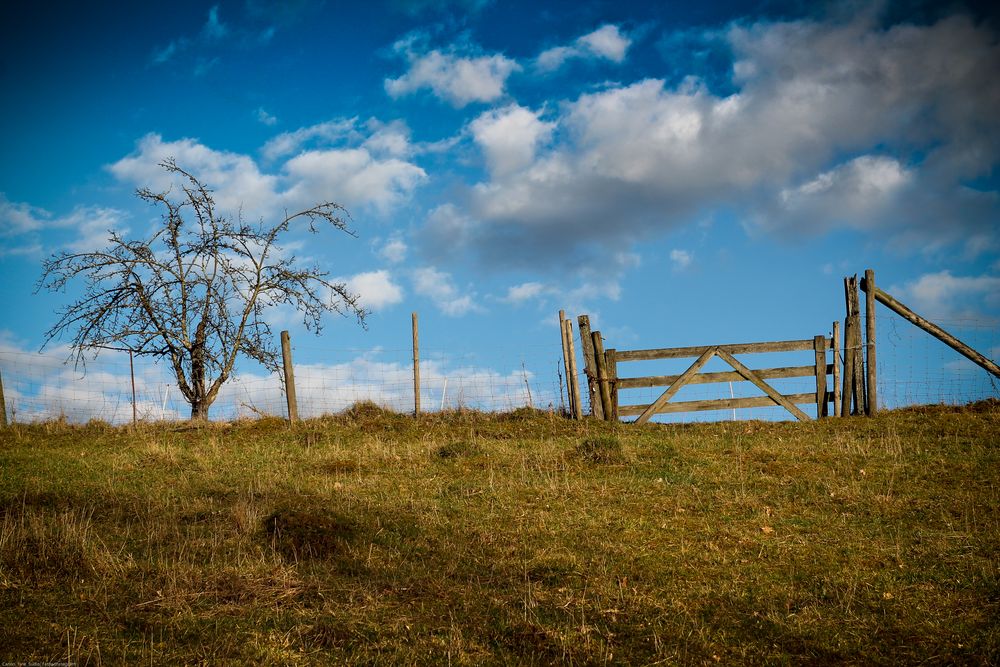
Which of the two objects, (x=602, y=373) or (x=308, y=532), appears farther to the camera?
(x=602, y=373)

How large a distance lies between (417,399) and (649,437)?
6.78 meters

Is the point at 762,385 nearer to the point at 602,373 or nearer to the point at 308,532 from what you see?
the point at 602,373

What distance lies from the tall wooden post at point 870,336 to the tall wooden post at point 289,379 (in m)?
13.5

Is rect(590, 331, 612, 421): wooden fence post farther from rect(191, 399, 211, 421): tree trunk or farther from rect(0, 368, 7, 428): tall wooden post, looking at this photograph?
rect(0, 368, 7, 428): tall wooden post

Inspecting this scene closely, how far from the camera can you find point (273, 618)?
6516 mm

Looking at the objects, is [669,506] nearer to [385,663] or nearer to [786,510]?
[786,510]

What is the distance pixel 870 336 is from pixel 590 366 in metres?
6.46

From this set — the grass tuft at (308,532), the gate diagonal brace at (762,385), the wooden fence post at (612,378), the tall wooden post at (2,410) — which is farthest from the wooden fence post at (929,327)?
the tall wooden post at (2,410)

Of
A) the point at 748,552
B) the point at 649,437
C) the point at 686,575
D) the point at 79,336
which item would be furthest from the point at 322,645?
the point at 79,336

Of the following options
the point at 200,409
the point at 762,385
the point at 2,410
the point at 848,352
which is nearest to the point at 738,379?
the point at 762,385

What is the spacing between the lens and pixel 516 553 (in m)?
8.25

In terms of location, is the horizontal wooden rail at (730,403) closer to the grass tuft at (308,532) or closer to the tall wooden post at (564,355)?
the tall wooden post at (564,355)

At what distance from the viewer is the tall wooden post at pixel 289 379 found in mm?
19109

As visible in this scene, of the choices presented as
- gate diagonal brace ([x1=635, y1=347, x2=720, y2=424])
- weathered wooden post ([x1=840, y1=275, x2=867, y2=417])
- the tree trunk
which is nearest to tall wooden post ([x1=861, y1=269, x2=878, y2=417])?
weathered wooden post ([x1=840, y1=275, x2=867, y2=417])
